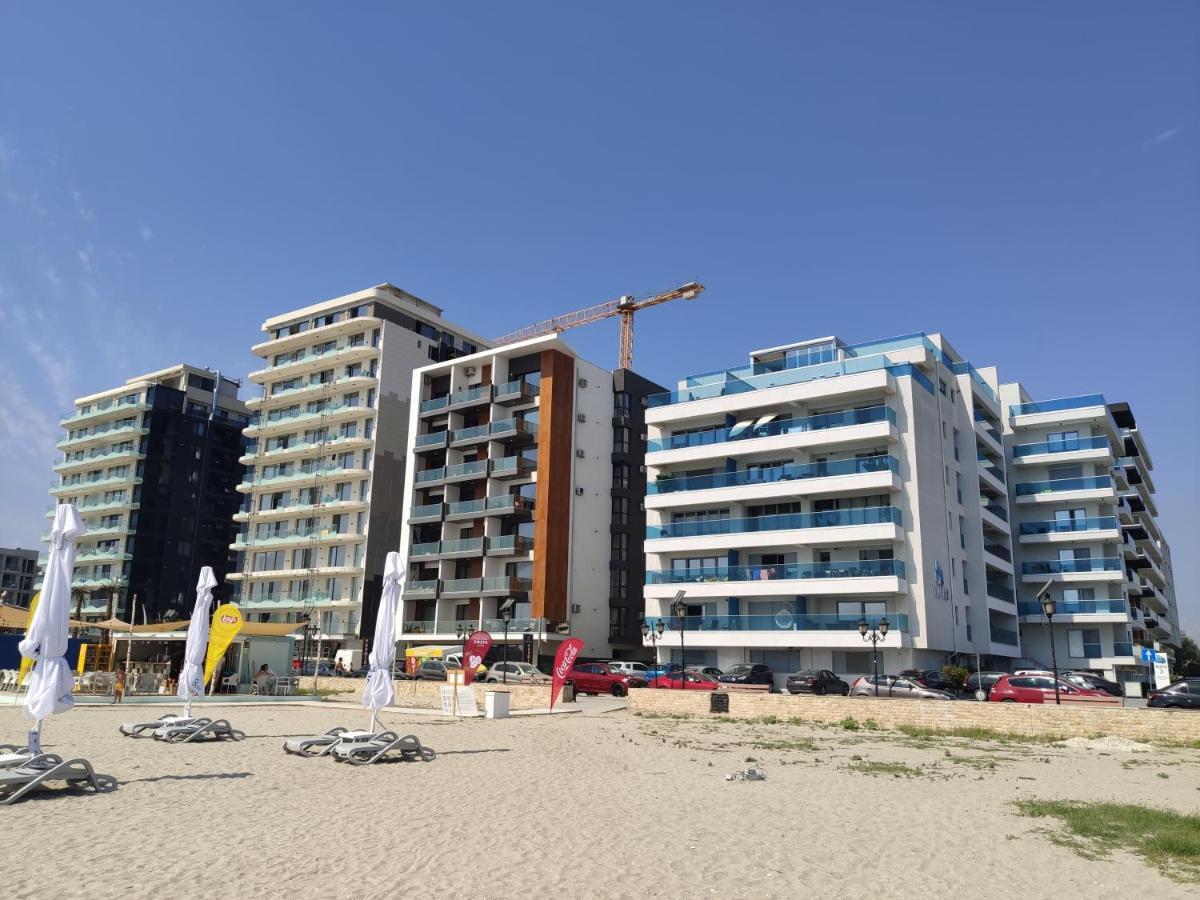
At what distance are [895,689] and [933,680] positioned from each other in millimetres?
4279

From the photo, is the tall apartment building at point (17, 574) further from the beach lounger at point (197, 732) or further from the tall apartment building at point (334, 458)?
the beach lounger at point (197, 732)

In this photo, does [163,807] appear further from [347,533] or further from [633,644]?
[347,533]

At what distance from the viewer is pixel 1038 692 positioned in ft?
111

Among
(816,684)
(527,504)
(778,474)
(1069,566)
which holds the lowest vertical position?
(816,684)

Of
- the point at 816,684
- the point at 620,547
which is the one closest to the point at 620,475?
the point at 620,547

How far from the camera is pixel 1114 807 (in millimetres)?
14148

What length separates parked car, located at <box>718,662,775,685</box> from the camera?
42594mm

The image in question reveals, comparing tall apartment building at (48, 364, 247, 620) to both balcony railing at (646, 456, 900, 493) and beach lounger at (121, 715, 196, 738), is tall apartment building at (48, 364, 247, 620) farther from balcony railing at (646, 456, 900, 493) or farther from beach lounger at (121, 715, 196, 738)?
beach lounger at (121, 715, 196, 738)

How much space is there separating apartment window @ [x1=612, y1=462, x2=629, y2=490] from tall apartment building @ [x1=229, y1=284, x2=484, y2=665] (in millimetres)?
18526

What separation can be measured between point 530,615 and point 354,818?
47.7 m

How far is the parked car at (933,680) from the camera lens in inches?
Answer: 1490

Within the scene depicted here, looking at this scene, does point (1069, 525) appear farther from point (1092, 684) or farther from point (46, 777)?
point (46, 777)

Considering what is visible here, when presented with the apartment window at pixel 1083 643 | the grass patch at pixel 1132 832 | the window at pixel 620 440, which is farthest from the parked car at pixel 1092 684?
the window at pixel 620 440

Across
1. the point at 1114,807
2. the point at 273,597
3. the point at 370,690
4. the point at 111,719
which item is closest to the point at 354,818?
the point at 370,690
